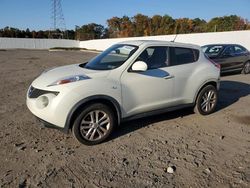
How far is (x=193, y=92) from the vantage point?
19.6ft

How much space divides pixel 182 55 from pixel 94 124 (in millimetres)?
2495

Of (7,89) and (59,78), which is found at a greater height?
(59,78)

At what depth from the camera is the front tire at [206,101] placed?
20.3ft

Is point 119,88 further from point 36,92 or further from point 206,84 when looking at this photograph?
point 206,84

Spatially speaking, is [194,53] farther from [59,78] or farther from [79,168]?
[79,168]

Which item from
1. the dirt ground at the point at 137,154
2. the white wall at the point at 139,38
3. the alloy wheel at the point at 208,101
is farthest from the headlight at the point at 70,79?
the white wall at the point at 139,38

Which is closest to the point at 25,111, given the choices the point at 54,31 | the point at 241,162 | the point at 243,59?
the point at 241,162

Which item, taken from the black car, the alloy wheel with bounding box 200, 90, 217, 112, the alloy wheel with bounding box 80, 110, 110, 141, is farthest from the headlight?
the black car

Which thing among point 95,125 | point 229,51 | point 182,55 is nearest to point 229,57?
point 229,51

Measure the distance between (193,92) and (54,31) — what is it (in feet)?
267

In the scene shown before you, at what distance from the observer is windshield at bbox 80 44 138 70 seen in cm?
508

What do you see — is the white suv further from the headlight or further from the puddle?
the puddle

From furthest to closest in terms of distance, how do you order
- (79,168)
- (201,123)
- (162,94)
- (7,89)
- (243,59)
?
(243,59) → (7,89) → (201,123) → (162,94) → (79,168)

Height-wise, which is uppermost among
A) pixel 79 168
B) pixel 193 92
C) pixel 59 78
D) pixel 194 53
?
pixel 194 53
